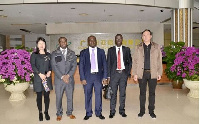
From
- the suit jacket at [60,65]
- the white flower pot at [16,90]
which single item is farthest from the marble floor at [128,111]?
the suit jacket at [60,65]

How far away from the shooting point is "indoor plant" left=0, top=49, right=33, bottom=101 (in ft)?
16.7

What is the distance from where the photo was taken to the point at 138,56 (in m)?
3.72

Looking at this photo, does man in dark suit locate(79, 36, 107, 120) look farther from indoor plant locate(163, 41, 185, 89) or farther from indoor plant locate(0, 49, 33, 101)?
indoor plant locate(163, 41, 185, 89)

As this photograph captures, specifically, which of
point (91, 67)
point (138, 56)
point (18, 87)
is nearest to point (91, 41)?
point (91, 67)

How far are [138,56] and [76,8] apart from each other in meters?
5.50

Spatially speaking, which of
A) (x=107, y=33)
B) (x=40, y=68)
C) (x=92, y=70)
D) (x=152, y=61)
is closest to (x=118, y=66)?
(x=92, y=70)

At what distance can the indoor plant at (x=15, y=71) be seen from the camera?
510 cm

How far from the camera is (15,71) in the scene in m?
5.22

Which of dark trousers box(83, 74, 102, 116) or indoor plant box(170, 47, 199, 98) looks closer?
dark trousers box(83, 74, 102, 116)

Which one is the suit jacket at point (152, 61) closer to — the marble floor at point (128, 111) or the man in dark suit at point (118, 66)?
the man in dark suit at point (118, 66)

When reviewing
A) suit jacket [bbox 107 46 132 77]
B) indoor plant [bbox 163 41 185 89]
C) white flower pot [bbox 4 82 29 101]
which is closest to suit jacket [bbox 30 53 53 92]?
suit jacket [bbox 107 46 132 77]

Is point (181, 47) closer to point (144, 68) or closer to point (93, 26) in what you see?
point (144, 68)

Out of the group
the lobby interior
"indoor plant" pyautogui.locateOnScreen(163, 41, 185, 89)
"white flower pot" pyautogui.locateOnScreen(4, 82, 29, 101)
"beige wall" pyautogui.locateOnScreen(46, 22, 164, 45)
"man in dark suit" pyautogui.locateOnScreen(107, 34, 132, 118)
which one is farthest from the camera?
"beige wall" pyautogui.locateOnScreen(46, 22, 164, 45)

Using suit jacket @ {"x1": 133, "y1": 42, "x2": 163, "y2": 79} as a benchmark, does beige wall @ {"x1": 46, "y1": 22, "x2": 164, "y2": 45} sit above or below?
above
